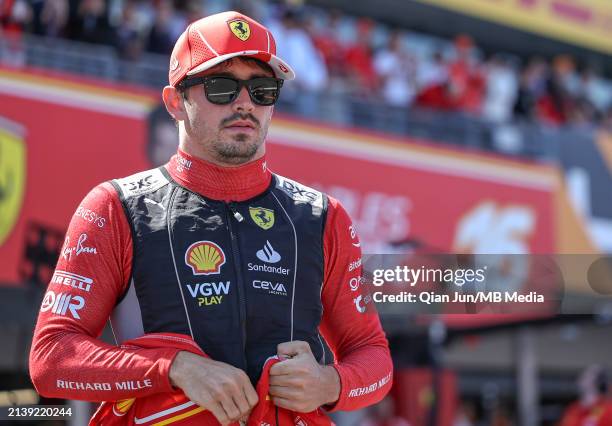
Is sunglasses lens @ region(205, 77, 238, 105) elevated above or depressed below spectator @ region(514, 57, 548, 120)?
below

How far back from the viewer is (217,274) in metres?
2.39

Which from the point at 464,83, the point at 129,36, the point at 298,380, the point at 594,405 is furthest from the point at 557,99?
the point at 298,380

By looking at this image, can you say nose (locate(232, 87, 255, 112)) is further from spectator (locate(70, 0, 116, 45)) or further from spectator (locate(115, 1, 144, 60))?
spectator (locate(70, 0, 116, 45))

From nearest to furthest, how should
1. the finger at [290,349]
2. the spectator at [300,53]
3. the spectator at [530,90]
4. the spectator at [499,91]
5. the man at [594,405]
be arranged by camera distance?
the finger at [290,349] < the man at [594,405] < the spectator at [300,53] < the spectator at [499,91] < the spectator at [530,90]

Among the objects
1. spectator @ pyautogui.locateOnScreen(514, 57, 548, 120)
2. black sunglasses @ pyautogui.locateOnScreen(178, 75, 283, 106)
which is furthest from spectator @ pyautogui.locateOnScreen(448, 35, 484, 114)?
black sunglasses @ pyautogui.locateOnScreen(178, 75, 283, 106)

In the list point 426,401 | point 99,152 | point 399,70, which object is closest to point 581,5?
point 399,70

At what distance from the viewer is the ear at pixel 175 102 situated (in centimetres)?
261

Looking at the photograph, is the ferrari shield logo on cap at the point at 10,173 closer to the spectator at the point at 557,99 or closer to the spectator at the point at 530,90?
the spectator at the point at 530,90

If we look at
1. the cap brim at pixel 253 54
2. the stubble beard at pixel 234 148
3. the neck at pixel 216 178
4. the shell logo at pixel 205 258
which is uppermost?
the cap brim at pixel 253 54

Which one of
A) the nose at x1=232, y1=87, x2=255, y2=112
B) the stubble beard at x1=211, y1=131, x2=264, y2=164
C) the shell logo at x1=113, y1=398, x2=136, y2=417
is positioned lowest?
the shell logo at x1=113, y1=398, x2=136, y2=417

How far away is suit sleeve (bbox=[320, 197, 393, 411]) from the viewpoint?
2.57 metres

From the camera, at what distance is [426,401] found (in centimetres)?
1179

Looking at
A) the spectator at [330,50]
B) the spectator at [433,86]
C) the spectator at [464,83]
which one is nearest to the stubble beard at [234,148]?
the spectator at [330,50]

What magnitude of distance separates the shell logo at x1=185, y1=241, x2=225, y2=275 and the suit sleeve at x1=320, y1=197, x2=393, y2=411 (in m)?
0.31
